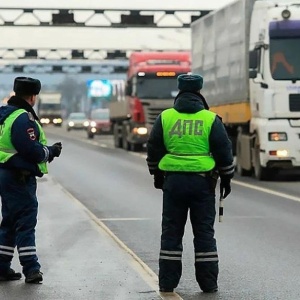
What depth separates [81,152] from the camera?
148 feet

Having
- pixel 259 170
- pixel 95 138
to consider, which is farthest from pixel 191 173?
pixel 95 138

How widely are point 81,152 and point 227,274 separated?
34300 millimetres

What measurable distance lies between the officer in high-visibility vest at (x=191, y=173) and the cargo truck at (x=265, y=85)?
14.6 metres

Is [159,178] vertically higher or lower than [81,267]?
higher

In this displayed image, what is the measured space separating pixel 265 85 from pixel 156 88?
18.4 metres

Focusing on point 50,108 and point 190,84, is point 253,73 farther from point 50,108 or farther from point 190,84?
point 50,108

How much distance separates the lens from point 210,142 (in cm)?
984

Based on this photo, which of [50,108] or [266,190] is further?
[50,108]

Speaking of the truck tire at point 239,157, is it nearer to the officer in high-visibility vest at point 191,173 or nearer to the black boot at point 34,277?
the black boot at point 34,277

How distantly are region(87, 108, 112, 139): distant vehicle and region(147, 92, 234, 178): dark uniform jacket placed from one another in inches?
2247

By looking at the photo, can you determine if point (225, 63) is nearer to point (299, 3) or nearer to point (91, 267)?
point (299, 3)

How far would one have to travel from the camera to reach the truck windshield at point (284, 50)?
80.2ft

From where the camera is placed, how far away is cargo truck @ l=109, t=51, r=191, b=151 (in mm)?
42469

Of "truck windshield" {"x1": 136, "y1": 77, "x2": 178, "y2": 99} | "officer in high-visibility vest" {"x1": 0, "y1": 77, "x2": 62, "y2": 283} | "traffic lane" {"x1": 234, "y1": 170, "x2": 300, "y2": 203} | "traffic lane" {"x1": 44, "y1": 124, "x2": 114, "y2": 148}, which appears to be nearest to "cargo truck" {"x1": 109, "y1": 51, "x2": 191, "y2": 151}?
"truck windshield" {"x1": 136, "y1": 77, "x2": 178, "y2": 99}
